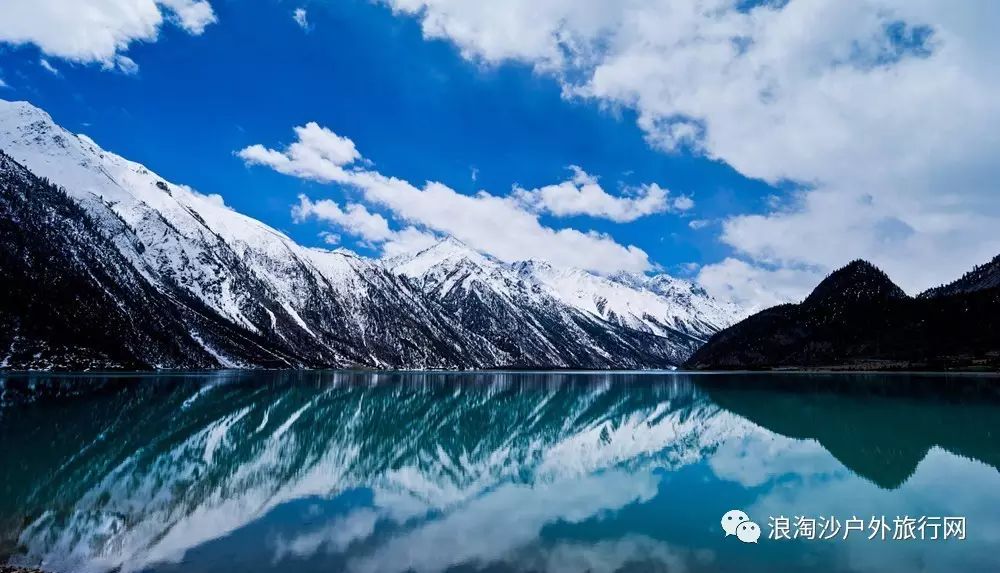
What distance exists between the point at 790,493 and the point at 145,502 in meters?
29.3

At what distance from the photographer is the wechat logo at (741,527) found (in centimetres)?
2092

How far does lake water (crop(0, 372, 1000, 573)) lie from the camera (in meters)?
19.0

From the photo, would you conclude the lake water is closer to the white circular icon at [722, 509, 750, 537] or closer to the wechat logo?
the wechat logo

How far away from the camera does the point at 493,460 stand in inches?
1537

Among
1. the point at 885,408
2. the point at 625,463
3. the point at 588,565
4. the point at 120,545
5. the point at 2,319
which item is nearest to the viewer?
the point at 588,565

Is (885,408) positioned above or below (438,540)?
above

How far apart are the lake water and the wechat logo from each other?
1.30 ft

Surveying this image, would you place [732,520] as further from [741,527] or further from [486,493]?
[486,493]

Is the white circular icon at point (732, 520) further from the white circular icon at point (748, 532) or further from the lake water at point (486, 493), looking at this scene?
the lake water at point (486, 493)

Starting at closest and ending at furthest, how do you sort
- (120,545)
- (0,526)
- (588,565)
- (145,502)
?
(588,565)
(120,545)
(0,526)
(145,502)

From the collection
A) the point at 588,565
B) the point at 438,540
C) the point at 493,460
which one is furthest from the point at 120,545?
the point at 493,460

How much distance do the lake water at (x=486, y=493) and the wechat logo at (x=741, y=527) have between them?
40cm

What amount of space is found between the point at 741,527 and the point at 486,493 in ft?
39.2

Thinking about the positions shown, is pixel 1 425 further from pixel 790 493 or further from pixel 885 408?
pixel 885 408
